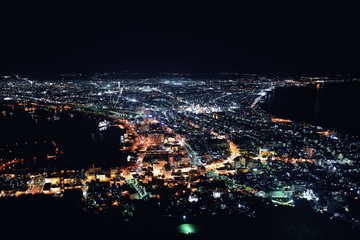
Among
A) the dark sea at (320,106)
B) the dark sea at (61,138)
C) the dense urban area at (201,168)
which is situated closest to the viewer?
the dense urban area at (201,168)

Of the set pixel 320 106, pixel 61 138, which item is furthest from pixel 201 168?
pixel 320 106

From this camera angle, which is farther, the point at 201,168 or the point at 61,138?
the point at 61,138

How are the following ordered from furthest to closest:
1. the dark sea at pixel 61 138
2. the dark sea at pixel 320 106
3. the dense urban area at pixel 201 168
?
the dark sea at pixel 320 106, the dark sea at pixel 61 138, the dense urban area at pixel 201 168

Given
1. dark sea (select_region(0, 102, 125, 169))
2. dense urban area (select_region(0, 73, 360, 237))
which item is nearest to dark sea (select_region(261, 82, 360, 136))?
dense urban area (select_region(0, 73, 360, 237))

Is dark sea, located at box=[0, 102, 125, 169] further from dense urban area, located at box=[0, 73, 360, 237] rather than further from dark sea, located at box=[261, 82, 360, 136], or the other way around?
dark sea, located at box=[261, 82, 360, 136]

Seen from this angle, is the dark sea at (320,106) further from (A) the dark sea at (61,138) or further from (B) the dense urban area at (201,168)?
(A) the dark sea at (61,138)

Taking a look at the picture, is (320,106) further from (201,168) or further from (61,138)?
(61,138)

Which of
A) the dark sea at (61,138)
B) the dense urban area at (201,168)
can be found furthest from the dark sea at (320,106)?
the dark sea at (61,138)
